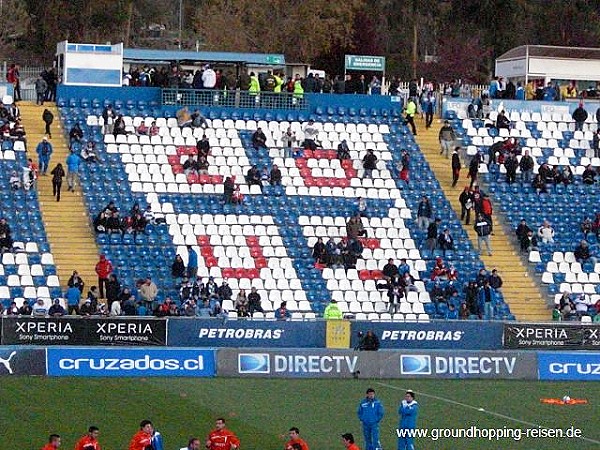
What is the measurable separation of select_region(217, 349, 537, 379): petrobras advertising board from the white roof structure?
23461 millimetres

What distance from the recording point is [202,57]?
60.0 meters

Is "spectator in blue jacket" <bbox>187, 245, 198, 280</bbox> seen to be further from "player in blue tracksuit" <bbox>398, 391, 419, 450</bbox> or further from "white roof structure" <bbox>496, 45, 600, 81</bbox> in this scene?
"white roof structure" <bbox>496, 45, 600, 81</bbox>

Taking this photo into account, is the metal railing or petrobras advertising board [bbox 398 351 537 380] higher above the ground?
the metal railing

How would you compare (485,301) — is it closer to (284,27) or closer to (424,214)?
(424,214)

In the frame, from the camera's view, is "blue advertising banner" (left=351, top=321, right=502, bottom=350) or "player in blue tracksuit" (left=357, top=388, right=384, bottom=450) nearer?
"player in blue tracksuit" (left=357, top=388, right=384, bottom=450)

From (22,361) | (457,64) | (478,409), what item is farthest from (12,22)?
(478,409)

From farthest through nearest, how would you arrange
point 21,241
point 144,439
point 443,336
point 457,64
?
point 457,64 < point 21,241 < point 443,336 < point 144,439

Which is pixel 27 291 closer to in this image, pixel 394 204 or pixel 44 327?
pixel 44 327

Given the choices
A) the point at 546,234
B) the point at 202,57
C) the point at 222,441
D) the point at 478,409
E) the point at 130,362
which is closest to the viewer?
the point at 222,441

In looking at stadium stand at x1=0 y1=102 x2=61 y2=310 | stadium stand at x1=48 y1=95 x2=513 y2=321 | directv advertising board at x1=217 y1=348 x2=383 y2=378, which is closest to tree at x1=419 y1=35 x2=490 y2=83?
stadium stand at x1=48 y1=95 x2=513 y2=321

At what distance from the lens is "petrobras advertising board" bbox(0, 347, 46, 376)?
124 feet

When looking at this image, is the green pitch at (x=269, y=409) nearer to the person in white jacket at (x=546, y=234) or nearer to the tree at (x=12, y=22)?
the person in white jacket at (x=546, y=234)

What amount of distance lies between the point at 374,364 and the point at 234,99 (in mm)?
17611

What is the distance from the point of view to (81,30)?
88.7 m
